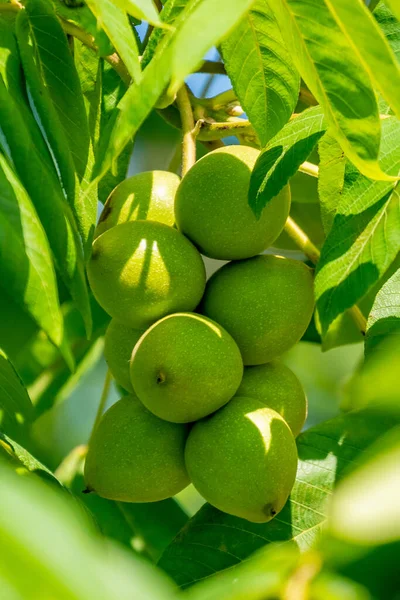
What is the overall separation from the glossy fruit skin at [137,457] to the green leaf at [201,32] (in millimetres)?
505

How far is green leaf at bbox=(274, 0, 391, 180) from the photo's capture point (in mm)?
629

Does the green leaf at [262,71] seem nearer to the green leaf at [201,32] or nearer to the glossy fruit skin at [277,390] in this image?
the glossy fruit skin at [277,390]

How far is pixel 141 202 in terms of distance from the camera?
95cm

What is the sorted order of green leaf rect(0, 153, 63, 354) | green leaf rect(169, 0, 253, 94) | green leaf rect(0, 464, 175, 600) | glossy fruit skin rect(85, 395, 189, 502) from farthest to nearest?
glossy fruit skin rect(85, 395, 189, 502) → green leaf rect(0, 153, 63, 354) → green leaf rect(169, 0, 253, 94) → green leaf rect(0, 464, 175, 600)

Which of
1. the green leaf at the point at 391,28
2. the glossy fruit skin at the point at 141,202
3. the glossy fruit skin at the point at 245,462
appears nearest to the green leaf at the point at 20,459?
the glossy fruit skin at the point at 245,462

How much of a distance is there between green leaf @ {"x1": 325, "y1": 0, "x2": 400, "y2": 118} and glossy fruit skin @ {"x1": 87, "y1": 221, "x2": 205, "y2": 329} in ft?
1.17

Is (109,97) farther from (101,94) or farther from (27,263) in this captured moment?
(27,263)

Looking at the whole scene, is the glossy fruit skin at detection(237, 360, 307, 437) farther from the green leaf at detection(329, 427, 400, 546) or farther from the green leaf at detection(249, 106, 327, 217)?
the green leaf at detection(329, 427, 400, 546)

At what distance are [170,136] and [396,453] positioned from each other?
121 cm

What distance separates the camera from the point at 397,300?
3.09 ft

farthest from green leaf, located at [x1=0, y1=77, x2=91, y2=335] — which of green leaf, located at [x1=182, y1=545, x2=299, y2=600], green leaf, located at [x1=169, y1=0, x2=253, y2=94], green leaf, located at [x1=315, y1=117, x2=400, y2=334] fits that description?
green leaf, located at [x1=182, y1=545, x2=299, y2=600]

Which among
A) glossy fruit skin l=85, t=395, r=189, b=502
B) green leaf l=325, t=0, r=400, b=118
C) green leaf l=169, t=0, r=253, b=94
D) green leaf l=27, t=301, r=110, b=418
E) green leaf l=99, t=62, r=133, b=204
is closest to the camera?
green leaf l=169, t=0, r=253, b=94

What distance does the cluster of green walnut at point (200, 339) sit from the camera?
822 millimetres

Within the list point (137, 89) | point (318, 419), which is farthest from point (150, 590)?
point (318, 419)
